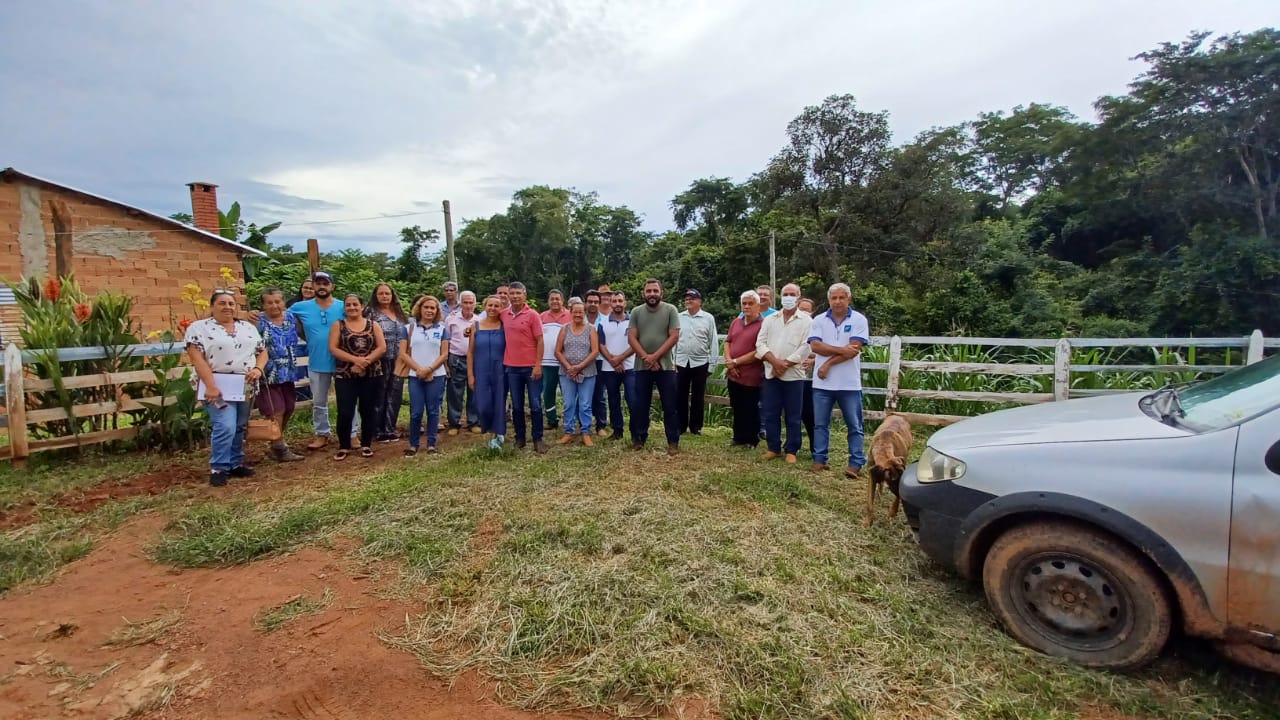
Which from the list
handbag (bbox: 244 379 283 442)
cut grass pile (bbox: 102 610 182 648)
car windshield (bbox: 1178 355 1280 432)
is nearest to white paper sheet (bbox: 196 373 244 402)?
handbag (bbox: 244 379 283 442)

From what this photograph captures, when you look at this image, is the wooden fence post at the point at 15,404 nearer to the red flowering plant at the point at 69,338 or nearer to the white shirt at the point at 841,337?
the red flowering plant at the point at 69,338

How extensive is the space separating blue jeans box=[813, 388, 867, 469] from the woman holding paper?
4.89 m

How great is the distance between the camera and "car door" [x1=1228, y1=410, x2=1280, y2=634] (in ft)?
7.25

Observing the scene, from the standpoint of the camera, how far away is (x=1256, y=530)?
2223 millimetres

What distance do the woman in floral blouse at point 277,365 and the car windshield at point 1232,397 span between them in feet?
22.2

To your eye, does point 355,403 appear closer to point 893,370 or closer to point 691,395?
point 691,395

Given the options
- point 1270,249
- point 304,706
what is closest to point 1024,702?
point 304,706

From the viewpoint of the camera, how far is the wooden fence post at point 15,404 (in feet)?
18.1

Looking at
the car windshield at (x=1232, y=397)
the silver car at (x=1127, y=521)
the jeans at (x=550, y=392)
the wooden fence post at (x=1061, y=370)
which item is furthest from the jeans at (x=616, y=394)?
the wooden fence post at (x=1061, y=370)

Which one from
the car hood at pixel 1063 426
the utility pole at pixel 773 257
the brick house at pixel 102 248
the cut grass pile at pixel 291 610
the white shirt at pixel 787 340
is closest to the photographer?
the car hood at pixel 1063 426

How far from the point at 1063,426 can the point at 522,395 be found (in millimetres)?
4590

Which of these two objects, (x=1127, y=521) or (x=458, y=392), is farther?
(x=458, y=392)

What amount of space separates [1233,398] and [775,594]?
214 centimetres

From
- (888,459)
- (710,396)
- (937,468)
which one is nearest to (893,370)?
(710,396)
